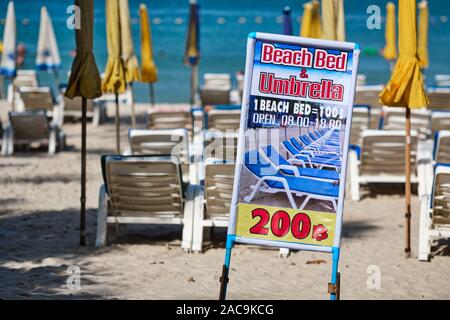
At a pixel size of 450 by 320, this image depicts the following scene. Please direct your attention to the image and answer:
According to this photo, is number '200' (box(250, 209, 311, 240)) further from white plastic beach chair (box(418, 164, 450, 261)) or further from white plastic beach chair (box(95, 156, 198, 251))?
white plastic beach chair (box(95, 156, 198, 251))

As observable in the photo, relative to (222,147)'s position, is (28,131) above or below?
below

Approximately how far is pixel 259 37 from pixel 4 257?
399 centimetres

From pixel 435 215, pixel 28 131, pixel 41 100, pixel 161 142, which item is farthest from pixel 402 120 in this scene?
pixel 41 100

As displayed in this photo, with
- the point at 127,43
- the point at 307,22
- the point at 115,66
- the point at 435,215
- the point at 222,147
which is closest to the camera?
the point at 435,215

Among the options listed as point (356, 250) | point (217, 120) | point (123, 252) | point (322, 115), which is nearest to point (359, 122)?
point (217, 120)

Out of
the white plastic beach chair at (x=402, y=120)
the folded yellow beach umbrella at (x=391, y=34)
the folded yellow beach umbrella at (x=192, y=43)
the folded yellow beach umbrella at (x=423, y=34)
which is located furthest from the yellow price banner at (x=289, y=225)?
the folded yellow beach umbrella at (x=192, y=43)

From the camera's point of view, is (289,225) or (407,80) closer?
(289,225)

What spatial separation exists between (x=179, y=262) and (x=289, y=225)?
292 centimetres

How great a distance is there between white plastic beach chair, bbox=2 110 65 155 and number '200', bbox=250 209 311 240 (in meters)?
9.45

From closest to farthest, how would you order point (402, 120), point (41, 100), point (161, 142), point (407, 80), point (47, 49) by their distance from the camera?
1. point (407, 80)
2. point (161, 142)
3. point (402, 120)
4. point (41, 100)
5. point (47, 49)

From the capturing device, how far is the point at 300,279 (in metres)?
8.15

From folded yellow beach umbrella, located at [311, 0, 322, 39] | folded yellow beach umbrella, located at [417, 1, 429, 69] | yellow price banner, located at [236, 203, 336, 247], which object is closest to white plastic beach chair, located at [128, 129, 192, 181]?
folded yellow beach umbrella, located at [311, 0, 322, 39]

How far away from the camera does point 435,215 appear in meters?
8.80

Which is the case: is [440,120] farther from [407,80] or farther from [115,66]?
[407,80]
